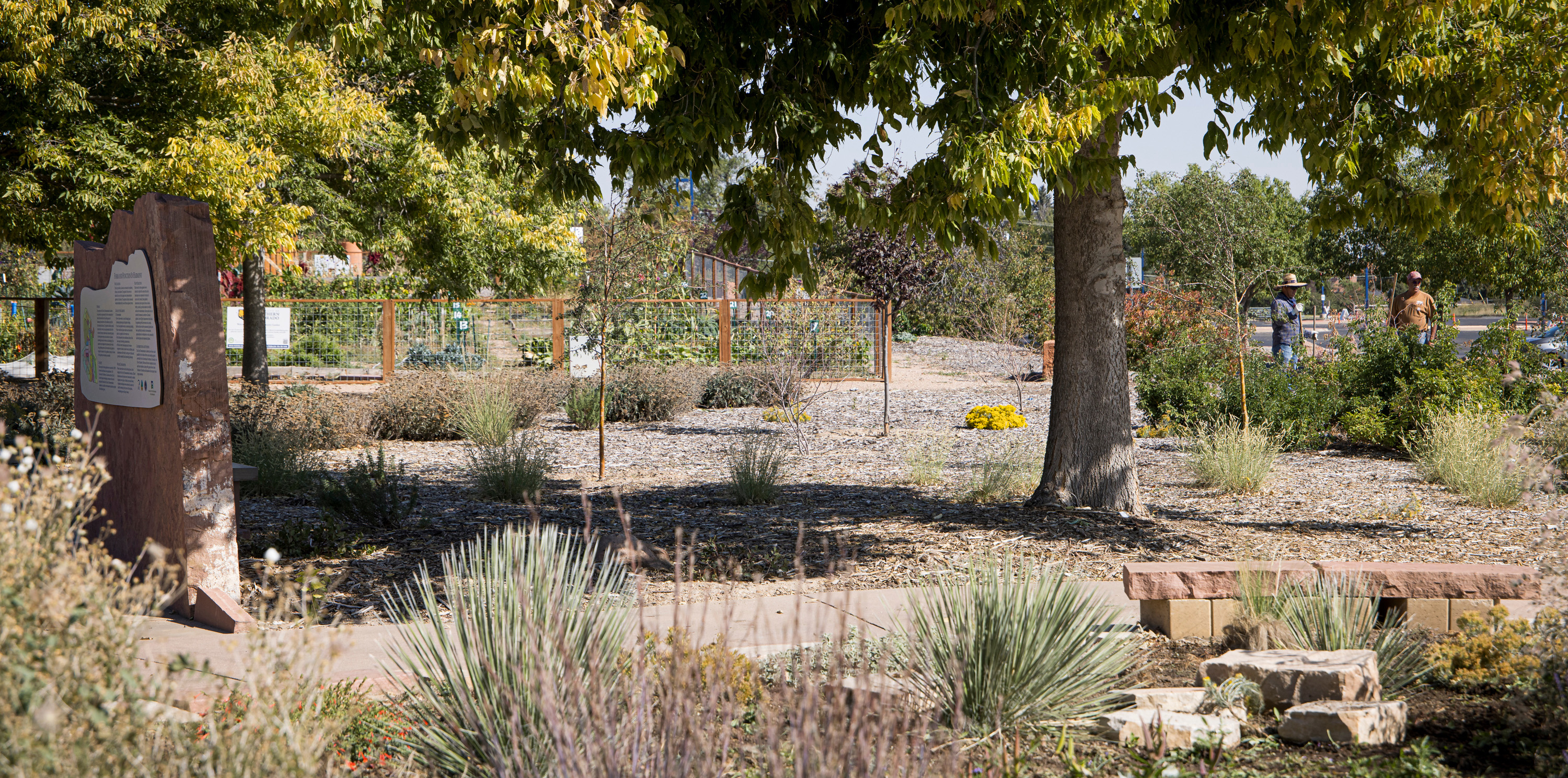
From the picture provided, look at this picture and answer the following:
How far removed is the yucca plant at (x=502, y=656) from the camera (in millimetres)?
2875

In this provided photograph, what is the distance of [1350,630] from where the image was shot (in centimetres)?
398

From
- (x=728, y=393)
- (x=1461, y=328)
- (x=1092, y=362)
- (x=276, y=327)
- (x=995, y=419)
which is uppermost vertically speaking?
(x=1461, y=328)

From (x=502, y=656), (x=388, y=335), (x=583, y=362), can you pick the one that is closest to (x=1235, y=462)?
(x=502, y=656)

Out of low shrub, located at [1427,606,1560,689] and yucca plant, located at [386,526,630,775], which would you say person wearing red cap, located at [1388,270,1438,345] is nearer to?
low shrub, located at [1427,606,1560,689]

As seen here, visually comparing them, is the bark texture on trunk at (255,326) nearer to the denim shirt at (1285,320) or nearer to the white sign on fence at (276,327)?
the white sign on fence at (276,327)

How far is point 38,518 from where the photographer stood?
257 cm

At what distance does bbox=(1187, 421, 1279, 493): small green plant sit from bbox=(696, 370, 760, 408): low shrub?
26.1 ft

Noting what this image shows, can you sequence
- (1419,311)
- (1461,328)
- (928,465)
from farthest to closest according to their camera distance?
(1461,328)
(1419,311)
(928,465)

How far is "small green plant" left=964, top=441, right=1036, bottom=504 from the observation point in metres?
8.04

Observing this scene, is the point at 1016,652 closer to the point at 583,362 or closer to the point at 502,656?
the point at 502,656

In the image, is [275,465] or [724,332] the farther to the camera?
[724,332]

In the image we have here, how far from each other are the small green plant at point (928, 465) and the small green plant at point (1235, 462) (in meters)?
1.95

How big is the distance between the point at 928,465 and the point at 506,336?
1272 centimetres

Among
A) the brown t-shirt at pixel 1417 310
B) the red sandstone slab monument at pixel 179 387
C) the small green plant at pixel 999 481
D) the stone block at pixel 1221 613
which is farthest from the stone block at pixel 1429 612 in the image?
the brown t-shirt at pixel 1417 310
